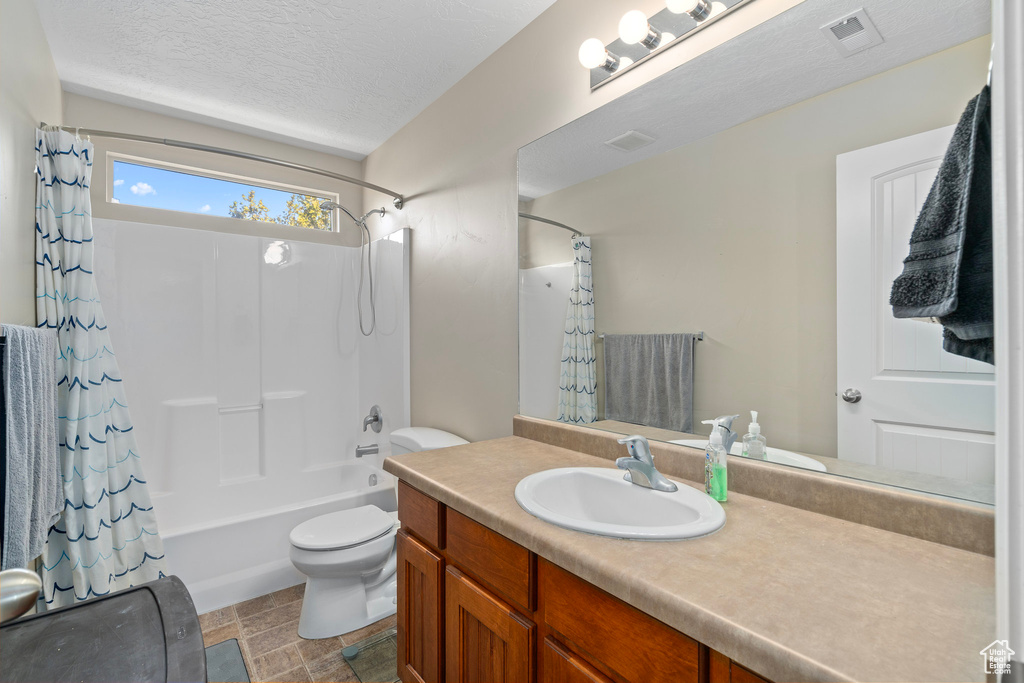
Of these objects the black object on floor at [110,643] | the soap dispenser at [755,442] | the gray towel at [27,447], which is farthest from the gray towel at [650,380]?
the gray towel at [27,447]

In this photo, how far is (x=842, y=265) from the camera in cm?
104

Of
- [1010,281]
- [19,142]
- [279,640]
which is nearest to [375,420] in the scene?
[279,640]

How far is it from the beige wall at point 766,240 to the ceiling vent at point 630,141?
71 mm

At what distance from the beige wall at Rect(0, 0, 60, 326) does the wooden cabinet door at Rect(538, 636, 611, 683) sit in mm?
1740

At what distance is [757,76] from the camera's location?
3.93 feet

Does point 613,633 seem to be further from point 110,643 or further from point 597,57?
point 597,57

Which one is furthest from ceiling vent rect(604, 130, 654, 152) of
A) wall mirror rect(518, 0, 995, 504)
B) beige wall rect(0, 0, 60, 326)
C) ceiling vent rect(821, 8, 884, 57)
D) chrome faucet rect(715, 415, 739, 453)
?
beige wall rect(0, 0, 60, 326)

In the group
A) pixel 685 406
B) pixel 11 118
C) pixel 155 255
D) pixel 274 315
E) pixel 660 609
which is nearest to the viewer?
pixel 660 609

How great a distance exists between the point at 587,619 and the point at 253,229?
9.92 ft

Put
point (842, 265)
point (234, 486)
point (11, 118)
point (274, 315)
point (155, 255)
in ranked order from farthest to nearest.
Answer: point (274, 315) < point (234, 486) < point (155, 255) < point (11, 118) < point (842, 265)

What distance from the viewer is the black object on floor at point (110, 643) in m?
0.65

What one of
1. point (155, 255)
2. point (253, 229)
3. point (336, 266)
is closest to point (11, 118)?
point (155, 255)

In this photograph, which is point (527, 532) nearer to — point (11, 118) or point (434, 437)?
point (434, 437)

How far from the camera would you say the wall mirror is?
924mm
